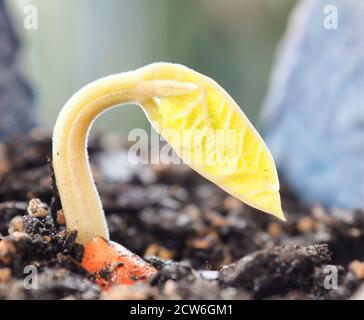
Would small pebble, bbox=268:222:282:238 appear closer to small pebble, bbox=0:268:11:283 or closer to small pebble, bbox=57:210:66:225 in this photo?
small pebble, bbox=57:210:66:225

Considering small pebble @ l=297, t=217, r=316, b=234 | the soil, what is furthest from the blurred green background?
small pebble @ l=297, t=217, r=316, b=234

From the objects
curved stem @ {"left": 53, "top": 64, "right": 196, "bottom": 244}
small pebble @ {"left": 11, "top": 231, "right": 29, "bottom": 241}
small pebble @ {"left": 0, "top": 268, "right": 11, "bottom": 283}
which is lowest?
small pebble @ {"left": 0, "top": 268, "right": 11, "bottom": 283}

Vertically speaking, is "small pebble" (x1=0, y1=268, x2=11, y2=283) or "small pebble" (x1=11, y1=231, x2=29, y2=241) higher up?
"small pebble" (x1=11, y1=231, x2=29, y2=241)

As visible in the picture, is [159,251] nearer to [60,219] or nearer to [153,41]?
[60,219]

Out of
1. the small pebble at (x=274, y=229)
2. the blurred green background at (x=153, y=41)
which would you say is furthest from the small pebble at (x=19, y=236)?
the blurred green background at (x=153, y=41)

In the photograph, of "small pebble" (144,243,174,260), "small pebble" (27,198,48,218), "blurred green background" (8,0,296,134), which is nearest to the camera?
"small pebble" (27,198,48,218)

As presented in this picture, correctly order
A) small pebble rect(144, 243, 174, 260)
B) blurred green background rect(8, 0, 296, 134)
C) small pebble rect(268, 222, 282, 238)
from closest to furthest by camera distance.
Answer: small pebble rect(144, 243, 174, 260), small pebble rect(268, 222, 282, 238), blurred green background rect(8, 0, 296, 134)

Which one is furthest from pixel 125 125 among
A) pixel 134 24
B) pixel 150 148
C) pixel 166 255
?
pixel 166 255

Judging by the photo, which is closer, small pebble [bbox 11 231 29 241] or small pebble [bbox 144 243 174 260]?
small pebble [bbox 11 231 29 241]
